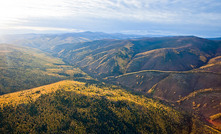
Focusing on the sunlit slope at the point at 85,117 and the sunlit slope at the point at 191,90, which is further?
the sunlit slope at the point at 191,90

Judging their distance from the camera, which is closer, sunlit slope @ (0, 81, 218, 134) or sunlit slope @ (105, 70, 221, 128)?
sunlit slope @ (0, 81, 218, 134)

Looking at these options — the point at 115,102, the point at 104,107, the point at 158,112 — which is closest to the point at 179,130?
the point at 158,112

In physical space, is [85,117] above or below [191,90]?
below

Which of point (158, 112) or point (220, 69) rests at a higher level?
A: point (220, 69)

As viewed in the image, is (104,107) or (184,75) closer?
(104,107)

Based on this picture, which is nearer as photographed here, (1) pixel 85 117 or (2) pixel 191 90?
(1) pixel 85 117

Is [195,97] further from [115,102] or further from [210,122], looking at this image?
[115,102]

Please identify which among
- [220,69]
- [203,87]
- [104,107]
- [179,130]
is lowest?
[179,130]

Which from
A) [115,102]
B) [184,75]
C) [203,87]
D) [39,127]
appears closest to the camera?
[39,127]
